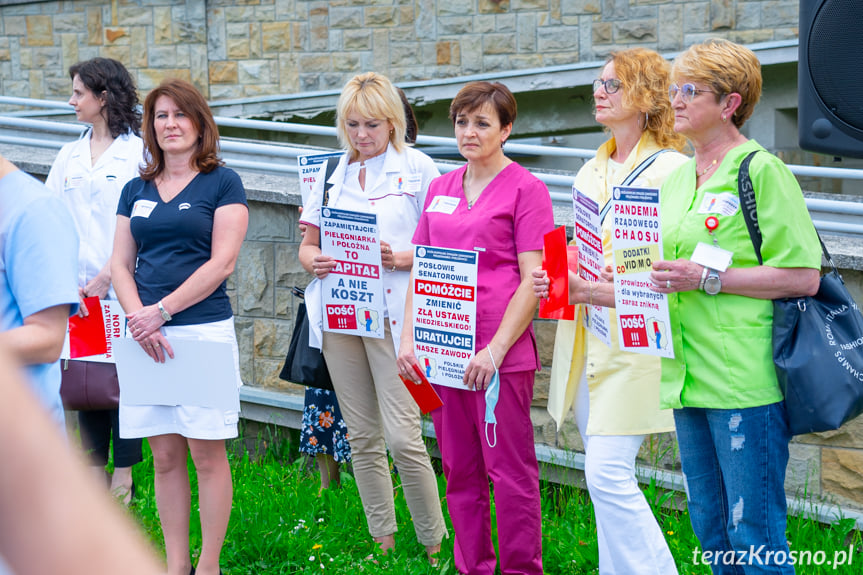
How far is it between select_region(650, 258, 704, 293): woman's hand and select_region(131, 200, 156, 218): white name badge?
225cm

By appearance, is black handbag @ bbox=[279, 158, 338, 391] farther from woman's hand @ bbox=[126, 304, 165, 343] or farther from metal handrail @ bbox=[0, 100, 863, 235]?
metal handrail @ bbox=[0, 100, 863, 235]

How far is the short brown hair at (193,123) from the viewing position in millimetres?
4387

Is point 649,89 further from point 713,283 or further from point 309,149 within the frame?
point 309,149

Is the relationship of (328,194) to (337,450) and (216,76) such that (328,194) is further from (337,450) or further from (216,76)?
(216,76)

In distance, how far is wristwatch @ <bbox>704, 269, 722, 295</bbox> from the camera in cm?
313

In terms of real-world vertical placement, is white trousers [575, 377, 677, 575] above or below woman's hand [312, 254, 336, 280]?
below

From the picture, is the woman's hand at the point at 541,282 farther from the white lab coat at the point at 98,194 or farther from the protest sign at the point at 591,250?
the white lab coat at the point at 98,194

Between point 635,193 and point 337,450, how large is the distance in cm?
252

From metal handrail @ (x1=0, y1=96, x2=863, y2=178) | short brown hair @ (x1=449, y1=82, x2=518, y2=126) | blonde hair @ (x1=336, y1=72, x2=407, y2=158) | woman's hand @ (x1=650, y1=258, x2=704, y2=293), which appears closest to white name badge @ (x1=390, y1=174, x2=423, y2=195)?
blonde hair @ (x1=336, y1=72, x2=407, y2=158)

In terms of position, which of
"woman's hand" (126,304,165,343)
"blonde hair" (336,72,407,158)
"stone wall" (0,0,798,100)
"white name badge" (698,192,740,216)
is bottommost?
"woman's hand" (126,304,165,343)

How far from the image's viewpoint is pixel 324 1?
1144 cm

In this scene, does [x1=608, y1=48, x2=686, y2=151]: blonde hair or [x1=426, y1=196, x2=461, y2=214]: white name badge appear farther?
[x1=426, y1=196, x2=461, y2=214]: white name badge

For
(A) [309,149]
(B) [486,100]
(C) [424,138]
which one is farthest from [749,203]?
(A) [309,149]

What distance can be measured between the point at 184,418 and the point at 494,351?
1386 millimetres
